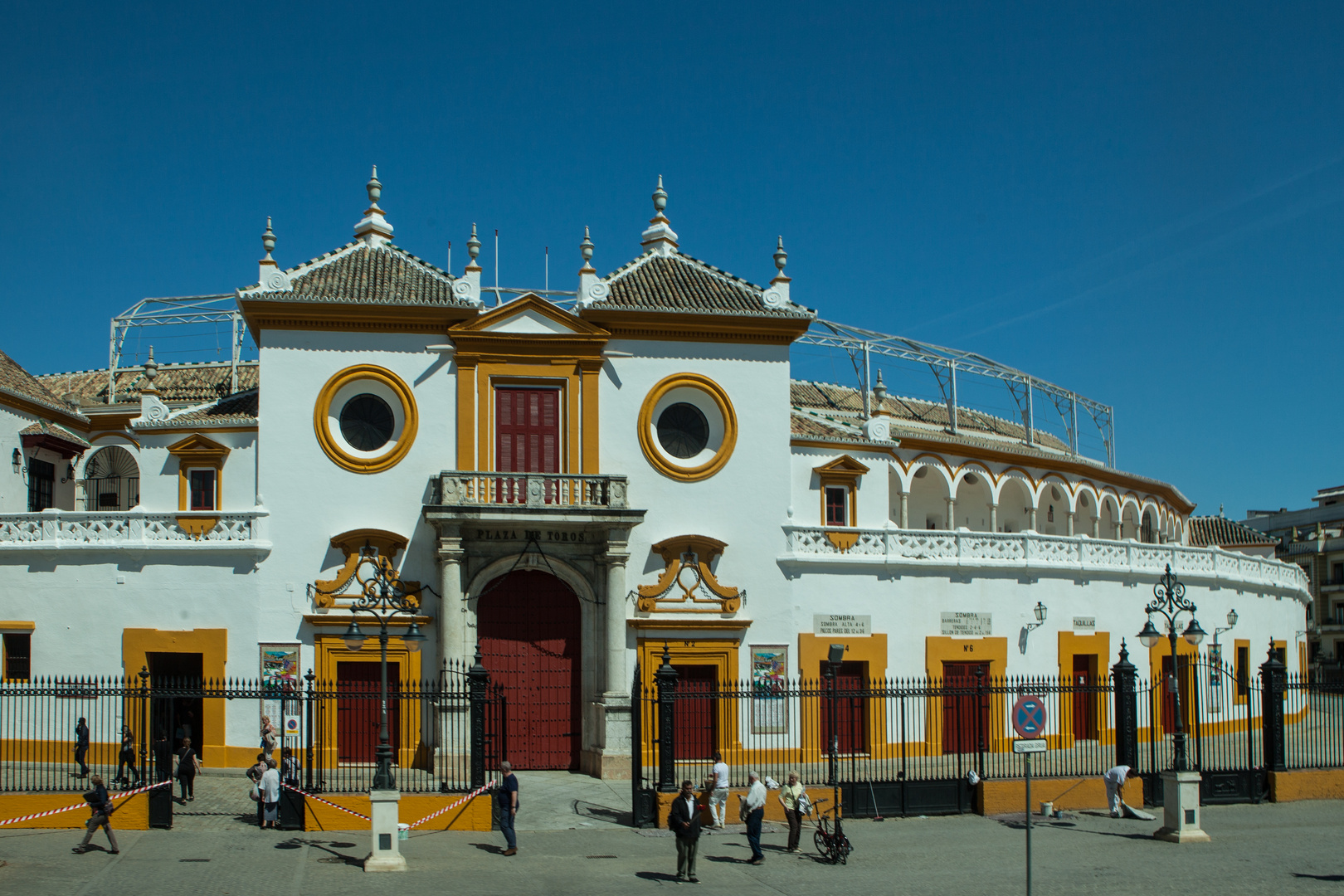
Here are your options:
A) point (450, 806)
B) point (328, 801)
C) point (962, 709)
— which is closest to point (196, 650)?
point (328, 801)

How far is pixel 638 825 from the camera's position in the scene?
20531 mm

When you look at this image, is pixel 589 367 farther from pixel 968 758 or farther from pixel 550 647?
pixel 968 758

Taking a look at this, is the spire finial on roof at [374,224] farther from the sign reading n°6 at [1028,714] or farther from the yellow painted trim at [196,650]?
the sign reading n°6 at [1028,714]

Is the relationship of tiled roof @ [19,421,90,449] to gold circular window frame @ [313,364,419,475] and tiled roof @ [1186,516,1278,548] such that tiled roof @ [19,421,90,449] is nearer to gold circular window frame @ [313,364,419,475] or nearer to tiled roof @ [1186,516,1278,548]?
gold circular window frame @ [313,364,419,475]

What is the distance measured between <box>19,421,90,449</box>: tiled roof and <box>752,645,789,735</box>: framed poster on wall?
18.8m

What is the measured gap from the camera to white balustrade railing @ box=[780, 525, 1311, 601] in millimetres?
27766

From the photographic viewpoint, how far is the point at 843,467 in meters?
29.9

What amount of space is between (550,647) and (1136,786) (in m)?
12.3

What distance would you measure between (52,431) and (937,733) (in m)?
23.4

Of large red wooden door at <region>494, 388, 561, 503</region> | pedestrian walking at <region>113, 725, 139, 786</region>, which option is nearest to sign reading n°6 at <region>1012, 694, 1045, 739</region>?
pedestrian walking at <region>113, 725, 139, 786</region>

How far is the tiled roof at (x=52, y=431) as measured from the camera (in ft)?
100.0

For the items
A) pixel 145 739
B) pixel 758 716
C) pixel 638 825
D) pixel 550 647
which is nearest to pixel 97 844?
pixel 145 739

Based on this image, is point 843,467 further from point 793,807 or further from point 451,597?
point 793,807

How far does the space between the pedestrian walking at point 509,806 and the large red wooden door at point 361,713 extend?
7197mm
